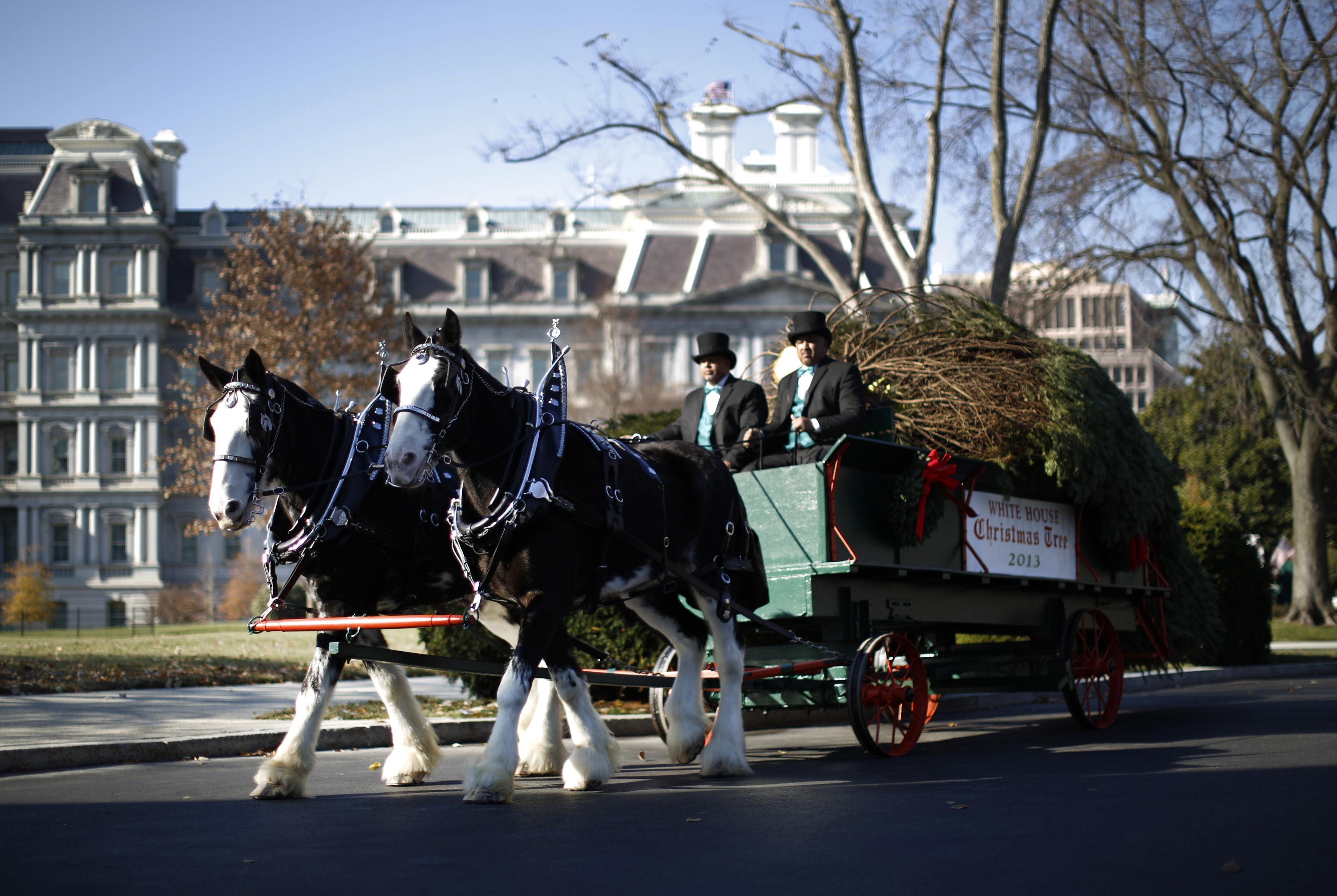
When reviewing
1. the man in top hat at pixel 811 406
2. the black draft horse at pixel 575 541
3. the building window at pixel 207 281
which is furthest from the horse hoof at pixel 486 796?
the building window at pixel 207 281

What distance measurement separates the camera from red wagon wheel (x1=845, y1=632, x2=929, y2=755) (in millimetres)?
7707

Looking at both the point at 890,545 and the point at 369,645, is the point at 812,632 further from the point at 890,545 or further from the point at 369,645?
the point at 369,645

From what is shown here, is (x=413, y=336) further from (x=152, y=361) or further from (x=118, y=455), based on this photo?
(x=118, y=455)

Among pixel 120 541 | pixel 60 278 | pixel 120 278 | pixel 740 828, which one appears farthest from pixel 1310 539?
pixel 60 278

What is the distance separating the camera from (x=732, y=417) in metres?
9.09

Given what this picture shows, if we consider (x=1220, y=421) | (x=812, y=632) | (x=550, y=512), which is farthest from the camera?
(x=1220, y=421)

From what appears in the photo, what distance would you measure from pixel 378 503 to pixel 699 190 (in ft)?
192

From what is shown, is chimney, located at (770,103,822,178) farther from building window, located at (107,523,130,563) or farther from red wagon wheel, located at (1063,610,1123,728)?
red wagon wheel, located at (1063,610,1123,728)

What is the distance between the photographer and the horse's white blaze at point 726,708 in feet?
23.7

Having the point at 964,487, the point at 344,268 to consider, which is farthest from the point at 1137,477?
the point at 344,268

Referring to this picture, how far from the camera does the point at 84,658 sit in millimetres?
17594

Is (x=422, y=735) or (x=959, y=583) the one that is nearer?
(x=422, y=735)

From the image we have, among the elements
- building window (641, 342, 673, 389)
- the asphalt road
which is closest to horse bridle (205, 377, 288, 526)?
the asphalt road

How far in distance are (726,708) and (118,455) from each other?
196 ft
